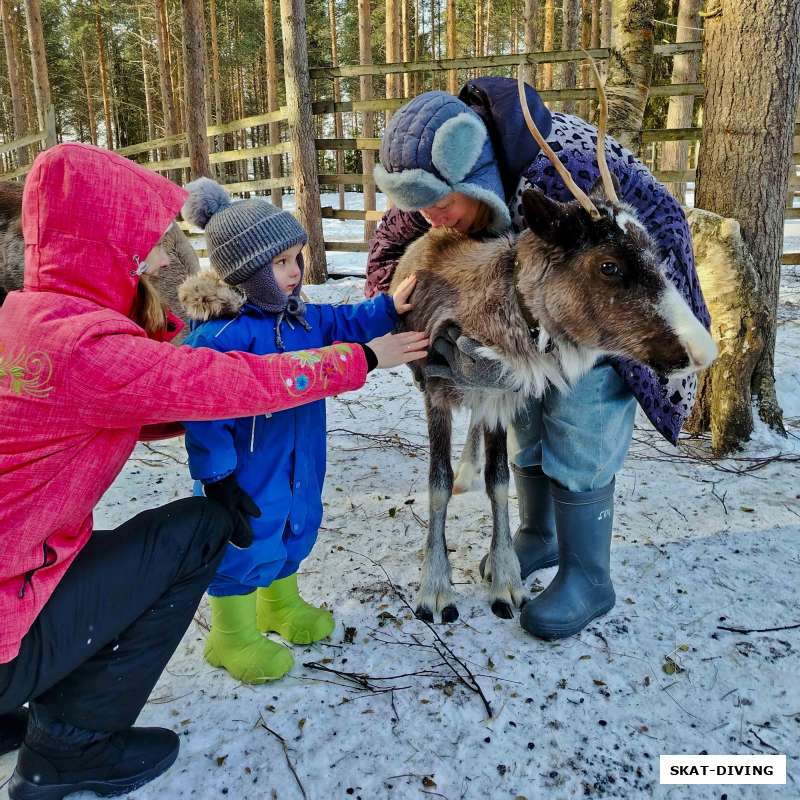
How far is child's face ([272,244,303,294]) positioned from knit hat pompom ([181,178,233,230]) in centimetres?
29

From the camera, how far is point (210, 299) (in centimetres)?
197

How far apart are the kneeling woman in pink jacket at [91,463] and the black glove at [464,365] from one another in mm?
581

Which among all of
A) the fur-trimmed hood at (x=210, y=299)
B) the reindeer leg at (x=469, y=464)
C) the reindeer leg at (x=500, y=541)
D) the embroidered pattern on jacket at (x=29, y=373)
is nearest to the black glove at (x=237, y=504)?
the fur-trimmed hood at (x=210, y=299)

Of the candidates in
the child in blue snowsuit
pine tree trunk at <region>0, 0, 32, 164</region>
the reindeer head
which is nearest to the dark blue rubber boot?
the reindeer head

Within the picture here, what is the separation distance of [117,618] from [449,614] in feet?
4.02

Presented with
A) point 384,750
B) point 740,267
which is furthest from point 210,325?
point 740,267

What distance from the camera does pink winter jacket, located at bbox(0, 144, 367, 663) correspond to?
1433 millimetres

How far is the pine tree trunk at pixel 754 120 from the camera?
10.9 feet

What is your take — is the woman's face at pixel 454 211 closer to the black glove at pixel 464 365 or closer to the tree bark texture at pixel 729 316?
the black glove at pixel 464 365

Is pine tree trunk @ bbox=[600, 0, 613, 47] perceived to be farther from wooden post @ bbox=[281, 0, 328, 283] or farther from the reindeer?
the reindeer

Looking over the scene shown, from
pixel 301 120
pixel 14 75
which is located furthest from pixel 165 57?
pixel 301 120

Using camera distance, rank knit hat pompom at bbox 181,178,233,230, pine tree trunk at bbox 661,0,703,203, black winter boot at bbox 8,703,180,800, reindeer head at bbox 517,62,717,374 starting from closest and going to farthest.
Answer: black winter boot at bbox 8,703,180,800 → reindeer head at bbox 517,62,717,374 → knit hat pompom at bbox 181,178,233,230 → pine tree trunk at bbox 661,0,703,203

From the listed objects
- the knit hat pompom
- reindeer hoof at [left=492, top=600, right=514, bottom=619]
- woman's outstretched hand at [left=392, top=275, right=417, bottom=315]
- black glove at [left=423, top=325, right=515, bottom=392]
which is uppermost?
the knit hat pompom

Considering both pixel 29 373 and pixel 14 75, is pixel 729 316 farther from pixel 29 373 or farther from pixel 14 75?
pixel 14 75
